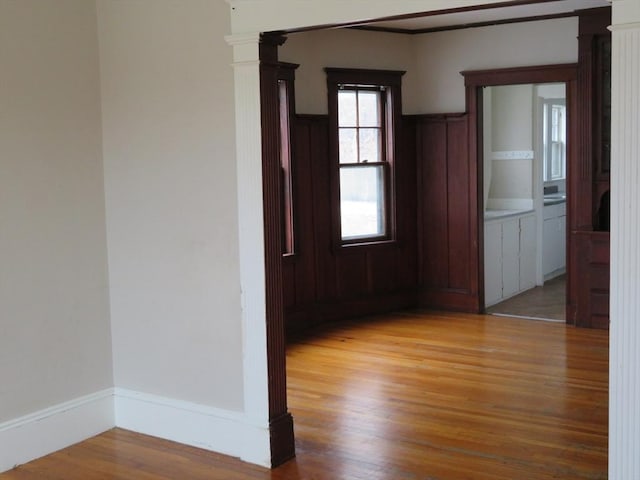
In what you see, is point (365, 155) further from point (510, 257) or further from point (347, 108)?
point (510, 257)

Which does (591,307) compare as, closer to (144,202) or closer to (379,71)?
(379,71)

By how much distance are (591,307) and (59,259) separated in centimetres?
467

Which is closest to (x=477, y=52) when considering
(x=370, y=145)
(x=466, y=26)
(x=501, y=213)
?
(x=466, y=26)

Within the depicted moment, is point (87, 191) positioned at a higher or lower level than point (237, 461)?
higher

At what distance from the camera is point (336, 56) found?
7.37 m

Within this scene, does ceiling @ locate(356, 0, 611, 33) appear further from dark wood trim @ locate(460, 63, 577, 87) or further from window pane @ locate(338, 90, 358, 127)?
window pane @ locate(338, 90, 358, 127)

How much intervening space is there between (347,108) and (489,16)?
1.53 metres

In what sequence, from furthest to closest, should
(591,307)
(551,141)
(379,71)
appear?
(551,141) → (379,71) → (591,307)

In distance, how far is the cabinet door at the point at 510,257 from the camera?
852cm

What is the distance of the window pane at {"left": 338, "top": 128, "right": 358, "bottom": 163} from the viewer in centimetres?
754

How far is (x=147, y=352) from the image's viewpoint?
A: 4633 millimetres

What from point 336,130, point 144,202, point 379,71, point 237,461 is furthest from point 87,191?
point 379,71

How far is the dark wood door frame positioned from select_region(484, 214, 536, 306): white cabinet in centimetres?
35

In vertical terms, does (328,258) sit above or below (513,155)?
below
